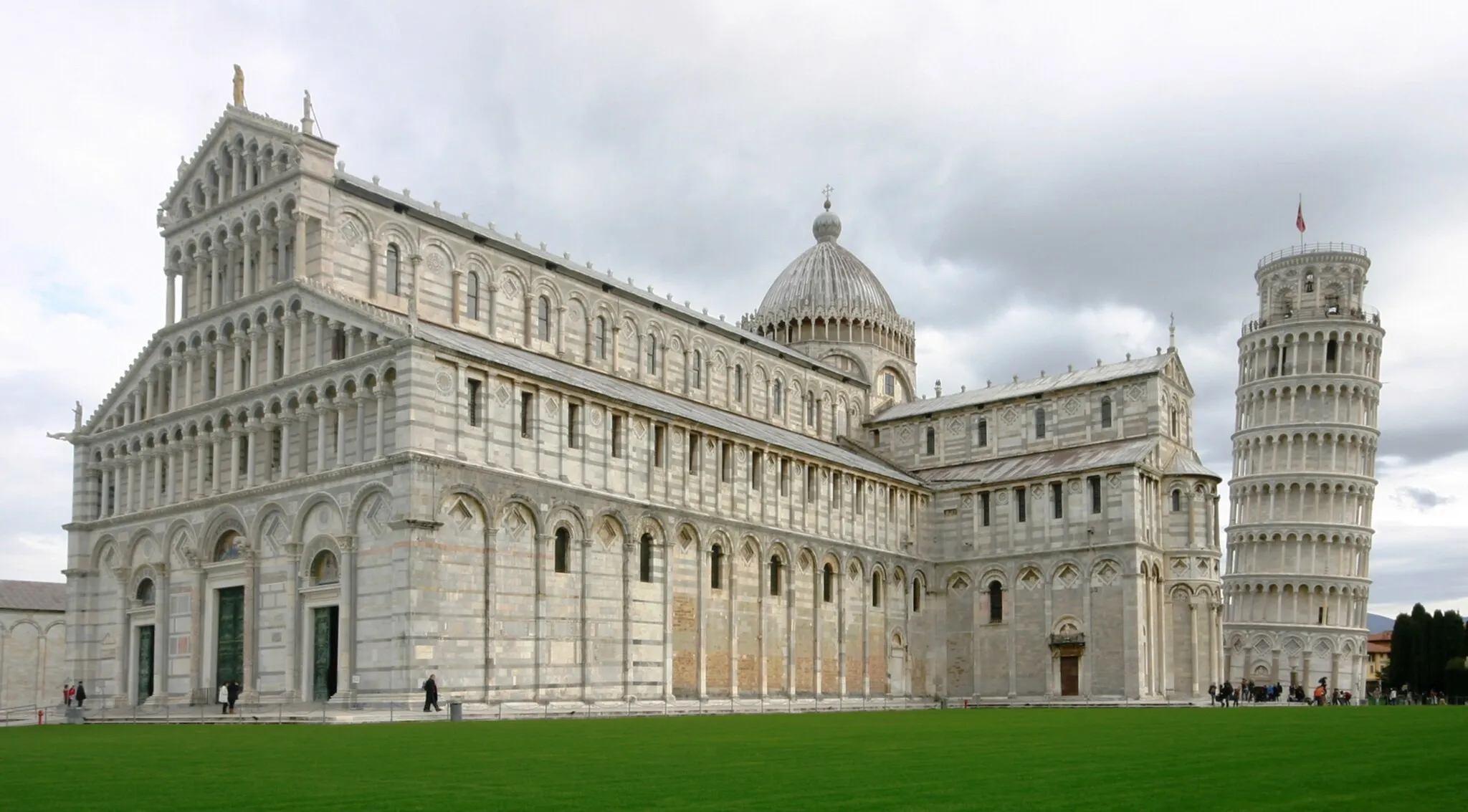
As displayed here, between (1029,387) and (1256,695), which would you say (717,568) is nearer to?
(1029,387)

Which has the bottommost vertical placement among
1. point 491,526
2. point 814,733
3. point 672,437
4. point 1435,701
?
point 1435,701

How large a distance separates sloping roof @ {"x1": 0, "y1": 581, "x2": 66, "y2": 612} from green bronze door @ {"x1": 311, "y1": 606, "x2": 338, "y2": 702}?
41.2 meters

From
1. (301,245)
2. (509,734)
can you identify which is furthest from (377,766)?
(301,245)

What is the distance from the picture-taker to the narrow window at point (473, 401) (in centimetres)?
4562

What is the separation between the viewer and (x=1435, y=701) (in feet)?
281

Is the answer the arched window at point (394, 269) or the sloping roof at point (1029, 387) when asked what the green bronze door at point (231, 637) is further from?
the sloping roof at point (1029, 387)

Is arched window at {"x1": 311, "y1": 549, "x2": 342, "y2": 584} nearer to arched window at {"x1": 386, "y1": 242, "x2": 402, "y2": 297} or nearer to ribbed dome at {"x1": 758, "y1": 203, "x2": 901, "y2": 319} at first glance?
arched window at {"x1": 386, "y1": 242, "x2": 402, "y2": 297}

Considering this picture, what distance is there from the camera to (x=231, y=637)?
4891 cm

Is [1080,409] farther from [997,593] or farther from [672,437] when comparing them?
[672,437]

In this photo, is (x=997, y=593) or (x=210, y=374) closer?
(x=210, y=374)

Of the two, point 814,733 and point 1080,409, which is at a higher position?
point 1080,409

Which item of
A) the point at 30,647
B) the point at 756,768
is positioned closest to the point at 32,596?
the point at 30,647

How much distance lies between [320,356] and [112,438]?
14071 mm

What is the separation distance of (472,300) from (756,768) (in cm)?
3842
